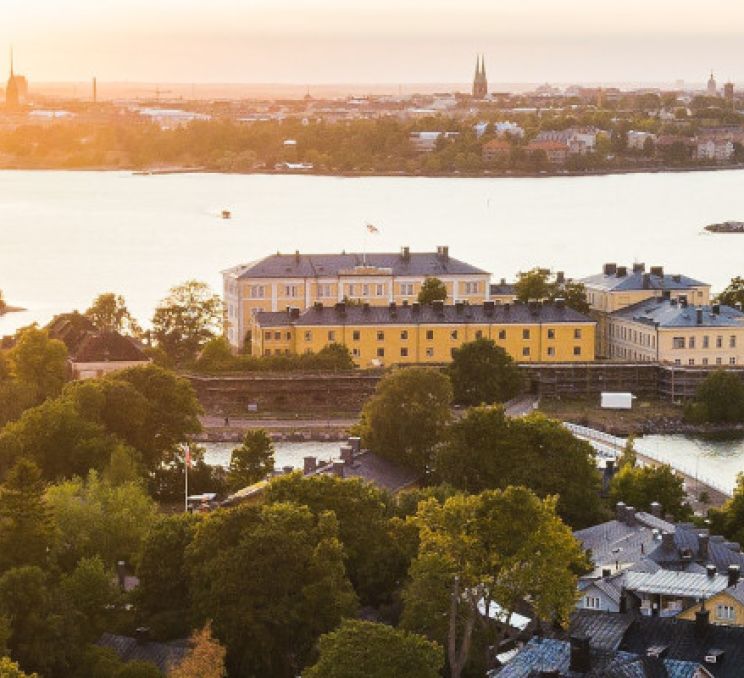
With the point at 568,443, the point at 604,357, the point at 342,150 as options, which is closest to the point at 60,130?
the point at 342,150

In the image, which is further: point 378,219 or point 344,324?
point 378,219

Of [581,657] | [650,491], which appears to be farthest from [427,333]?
[581,657]

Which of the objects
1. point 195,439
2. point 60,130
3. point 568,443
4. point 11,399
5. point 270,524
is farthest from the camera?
point 60,130

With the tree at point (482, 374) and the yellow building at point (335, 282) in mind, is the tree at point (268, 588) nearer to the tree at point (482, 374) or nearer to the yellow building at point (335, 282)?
the tree at point (482, 374)

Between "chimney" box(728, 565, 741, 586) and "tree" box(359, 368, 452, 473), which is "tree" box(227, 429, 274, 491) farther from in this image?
"chimney" box(728, 565, 741, 586)

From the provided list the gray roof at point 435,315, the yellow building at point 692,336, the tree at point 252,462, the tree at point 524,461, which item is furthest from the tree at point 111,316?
the tree at point 524,461

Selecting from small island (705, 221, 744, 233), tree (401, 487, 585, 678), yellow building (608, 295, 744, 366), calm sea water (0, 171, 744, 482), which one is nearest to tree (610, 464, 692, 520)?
tree (401, 487, 585, 678)

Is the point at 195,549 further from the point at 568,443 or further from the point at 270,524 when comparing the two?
the point at 568,443
